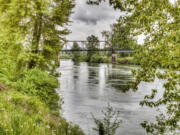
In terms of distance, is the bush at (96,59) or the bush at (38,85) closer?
the bush at (38,85)

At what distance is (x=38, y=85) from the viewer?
10.2 m

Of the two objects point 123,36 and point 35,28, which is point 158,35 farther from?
point 35,28

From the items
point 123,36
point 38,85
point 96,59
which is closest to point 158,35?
point 123,36

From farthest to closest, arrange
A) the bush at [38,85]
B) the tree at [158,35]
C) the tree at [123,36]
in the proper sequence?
the bush at [38,85] < the tree at [123,36] < the tree at [158,35]

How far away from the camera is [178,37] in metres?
2.52

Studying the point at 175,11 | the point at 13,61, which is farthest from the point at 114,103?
the point at 175,11

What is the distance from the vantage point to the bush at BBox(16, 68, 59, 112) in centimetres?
985

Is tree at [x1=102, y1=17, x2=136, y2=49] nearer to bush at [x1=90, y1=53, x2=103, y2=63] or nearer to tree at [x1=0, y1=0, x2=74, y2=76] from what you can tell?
tree at [x1=0, y1=0, x2=74, y2=76]

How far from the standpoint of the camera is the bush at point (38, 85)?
9.85 meters

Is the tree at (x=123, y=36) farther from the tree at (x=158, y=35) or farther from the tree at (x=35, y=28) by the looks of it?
the tree at (x=35, y=28)

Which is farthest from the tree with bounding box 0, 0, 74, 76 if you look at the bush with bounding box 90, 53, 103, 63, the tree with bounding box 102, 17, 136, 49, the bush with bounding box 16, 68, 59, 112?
the bush with bounding box 90, 53, 103, 63

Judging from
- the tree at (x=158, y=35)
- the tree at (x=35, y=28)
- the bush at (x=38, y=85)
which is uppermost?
the tree at (x=35, y=28)

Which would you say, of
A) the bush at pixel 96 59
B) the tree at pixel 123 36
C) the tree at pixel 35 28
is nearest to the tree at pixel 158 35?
the tree at pixel 123 36

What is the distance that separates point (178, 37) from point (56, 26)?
38.1ft
